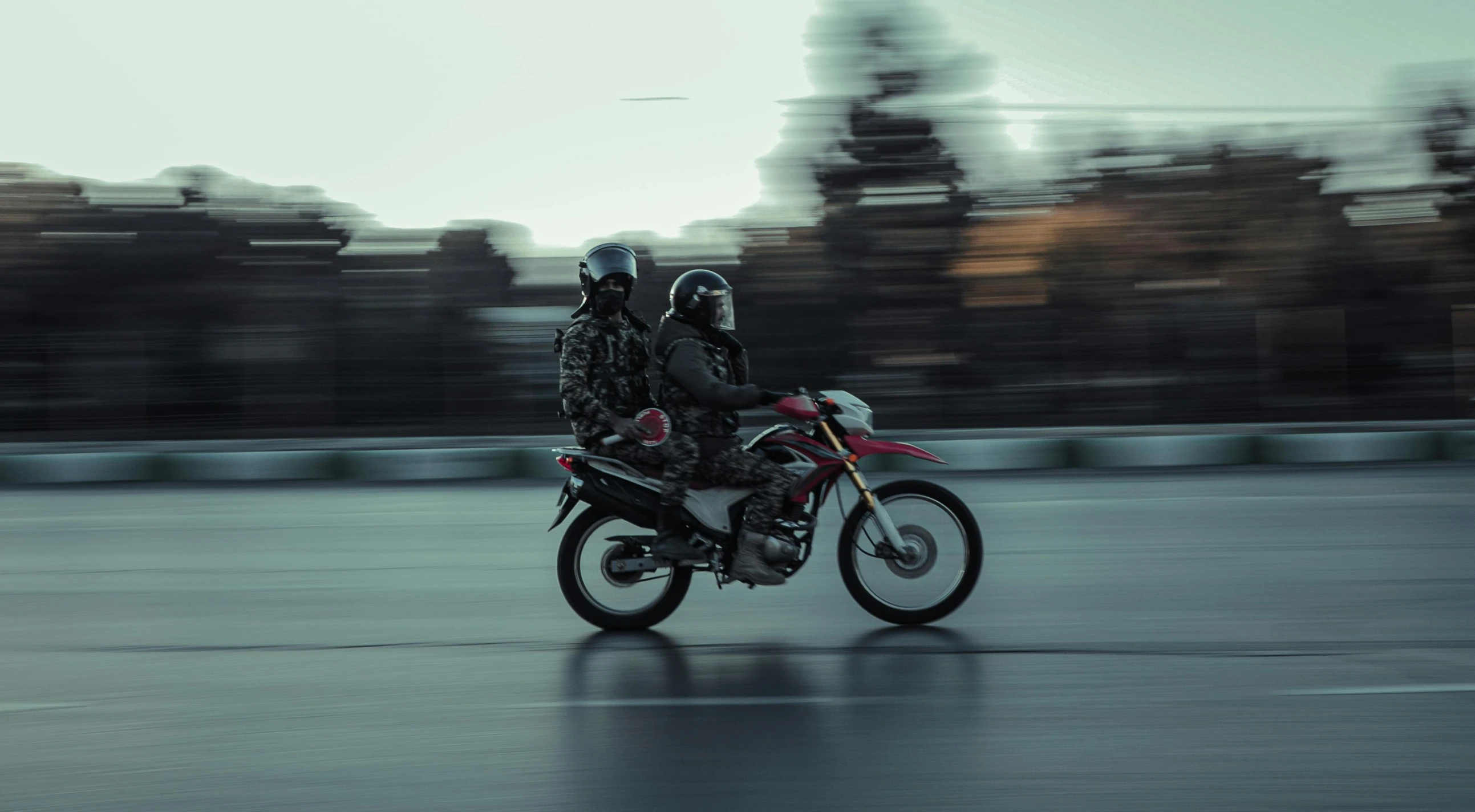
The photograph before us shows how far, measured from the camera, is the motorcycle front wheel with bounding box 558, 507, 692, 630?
6.28 meters

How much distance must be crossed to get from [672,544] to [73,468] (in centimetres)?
1228

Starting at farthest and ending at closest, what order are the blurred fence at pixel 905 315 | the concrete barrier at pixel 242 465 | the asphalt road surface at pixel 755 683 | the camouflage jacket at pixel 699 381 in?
the blurred fence at pixel 905 315, the concrete barrier at pixel 242 465, the camouflage jacket at pixel 699 381, the asphalt road surface at pixel 755 683

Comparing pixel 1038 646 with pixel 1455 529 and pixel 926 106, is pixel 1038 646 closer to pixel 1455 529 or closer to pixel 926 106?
pixel 1455 529

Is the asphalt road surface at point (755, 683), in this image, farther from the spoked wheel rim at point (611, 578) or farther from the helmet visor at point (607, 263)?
the helmet visor at point (607, 263)

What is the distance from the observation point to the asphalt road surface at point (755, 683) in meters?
3.93

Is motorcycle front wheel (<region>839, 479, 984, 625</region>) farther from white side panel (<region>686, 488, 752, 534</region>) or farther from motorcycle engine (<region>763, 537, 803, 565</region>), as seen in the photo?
white side panel (<region>686, 488, 752, 534</region>)

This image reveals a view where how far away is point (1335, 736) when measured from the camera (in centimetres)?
426

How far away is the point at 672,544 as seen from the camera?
6.14m

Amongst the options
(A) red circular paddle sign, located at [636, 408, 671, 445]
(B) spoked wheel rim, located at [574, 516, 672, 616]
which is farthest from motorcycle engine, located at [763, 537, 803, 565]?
(A) red circular paddle sign, located at [636, 408, 671, 445]

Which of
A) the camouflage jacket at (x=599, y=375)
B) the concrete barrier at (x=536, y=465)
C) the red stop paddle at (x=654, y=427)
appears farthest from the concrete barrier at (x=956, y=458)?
the red stop paddle at (x=654, y=427)

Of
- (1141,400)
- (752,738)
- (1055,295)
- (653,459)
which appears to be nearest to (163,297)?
(1055,295)

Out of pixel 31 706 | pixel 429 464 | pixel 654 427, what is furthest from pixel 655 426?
pixel 429 464

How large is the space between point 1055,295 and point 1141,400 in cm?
232

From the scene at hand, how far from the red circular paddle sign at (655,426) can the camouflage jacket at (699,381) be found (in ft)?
0.32
